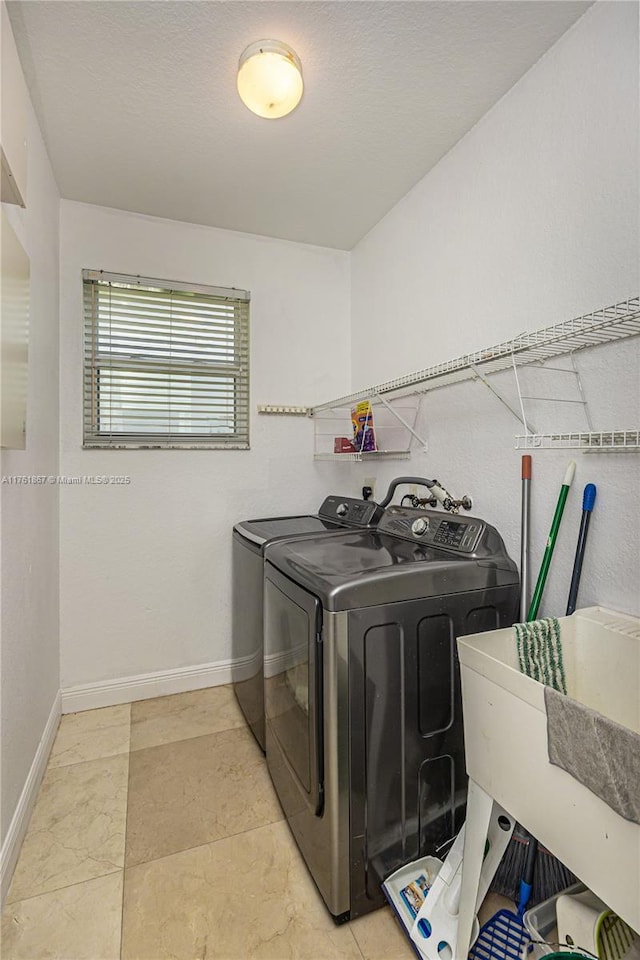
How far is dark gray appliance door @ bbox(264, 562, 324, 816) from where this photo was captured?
1.38 m

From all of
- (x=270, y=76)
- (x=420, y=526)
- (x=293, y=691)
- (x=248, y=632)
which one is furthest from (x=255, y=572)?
(x=270, y=76)

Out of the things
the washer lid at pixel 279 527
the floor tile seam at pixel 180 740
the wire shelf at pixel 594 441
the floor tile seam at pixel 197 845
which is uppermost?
the wire shelf at pixel 594 441

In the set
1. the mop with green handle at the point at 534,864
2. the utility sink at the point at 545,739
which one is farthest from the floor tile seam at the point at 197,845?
the utility sink at the point at 545,739

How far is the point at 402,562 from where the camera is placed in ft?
5.01

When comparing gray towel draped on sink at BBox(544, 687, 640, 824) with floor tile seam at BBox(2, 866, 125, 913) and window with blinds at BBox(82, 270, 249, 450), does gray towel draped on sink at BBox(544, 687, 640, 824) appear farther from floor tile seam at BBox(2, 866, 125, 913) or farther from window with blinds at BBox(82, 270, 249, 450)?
window with blinds at BBox(82, 270, 249, 450)

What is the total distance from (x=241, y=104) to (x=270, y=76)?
307 millimetres

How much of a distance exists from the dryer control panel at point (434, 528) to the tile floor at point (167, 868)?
1119 millimetres

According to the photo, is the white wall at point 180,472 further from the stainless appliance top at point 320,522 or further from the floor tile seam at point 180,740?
the floor tile seam at point 180,740

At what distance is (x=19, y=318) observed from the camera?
146 cm

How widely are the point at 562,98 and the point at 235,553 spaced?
2256 millimetres

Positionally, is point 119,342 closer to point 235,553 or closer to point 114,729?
point 235,553

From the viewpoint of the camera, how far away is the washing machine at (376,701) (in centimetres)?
132

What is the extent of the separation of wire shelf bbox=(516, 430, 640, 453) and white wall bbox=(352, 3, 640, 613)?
0.04 m

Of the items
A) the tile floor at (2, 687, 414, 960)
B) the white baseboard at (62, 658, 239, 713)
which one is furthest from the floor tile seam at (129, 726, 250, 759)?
the white baseboard at (62, 658, 239, 713)
